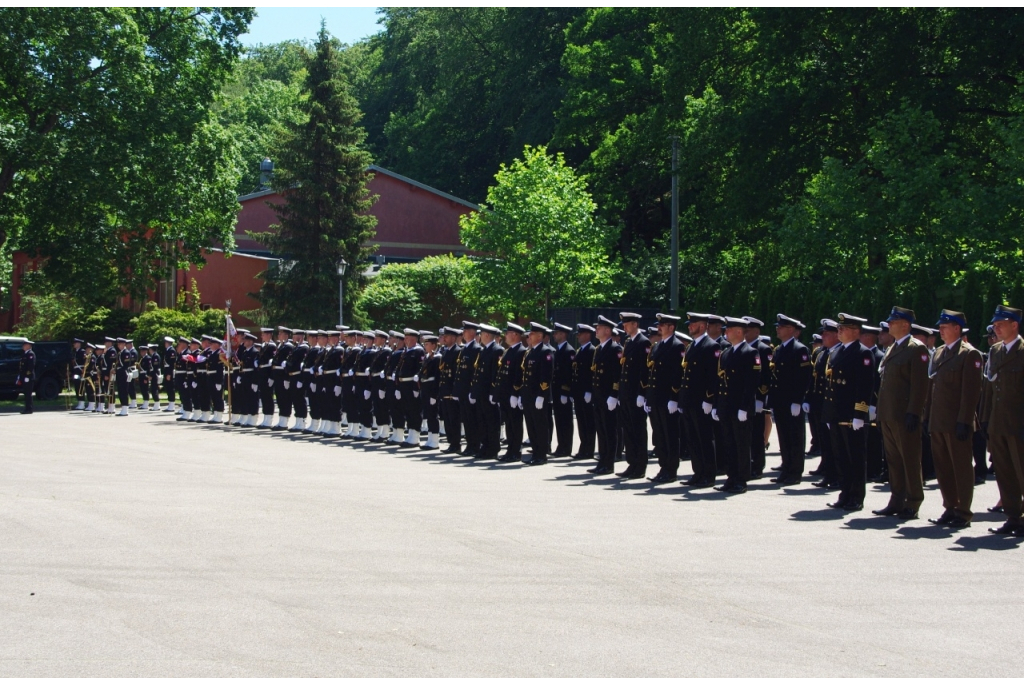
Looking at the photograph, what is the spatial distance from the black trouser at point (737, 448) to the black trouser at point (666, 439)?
2.25 ft

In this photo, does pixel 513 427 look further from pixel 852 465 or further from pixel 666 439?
pixel 852 465

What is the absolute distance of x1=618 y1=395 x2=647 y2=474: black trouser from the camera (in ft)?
50.1

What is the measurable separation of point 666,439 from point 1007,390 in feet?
16.1

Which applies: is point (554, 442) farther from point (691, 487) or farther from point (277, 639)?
point (277, 639)

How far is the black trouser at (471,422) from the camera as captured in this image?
18.8 meters

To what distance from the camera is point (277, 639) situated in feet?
23.1

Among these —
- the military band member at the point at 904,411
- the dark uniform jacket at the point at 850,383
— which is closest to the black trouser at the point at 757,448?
the dark uniform jacket at the point at 850,383

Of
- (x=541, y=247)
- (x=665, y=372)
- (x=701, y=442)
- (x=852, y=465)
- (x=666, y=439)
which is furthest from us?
(x=541, y=247)

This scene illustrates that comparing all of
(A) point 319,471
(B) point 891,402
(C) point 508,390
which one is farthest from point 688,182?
(B) point 891,402

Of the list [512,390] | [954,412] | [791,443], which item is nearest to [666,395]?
[791,443]

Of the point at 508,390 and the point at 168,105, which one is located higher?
the point at 168,105

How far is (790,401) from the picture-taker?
Result: 15.1 metres

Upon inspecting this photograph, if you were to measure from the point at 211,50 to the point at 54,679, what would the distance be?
118ft

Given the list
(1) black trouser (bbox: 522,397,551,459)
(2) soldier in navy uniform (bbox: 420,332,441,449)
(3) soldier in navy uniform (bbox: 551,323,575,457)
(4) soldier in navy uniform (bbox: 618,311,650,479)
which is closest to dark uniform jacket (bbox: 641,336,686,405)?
(4) soldier in navy uniform (bbox: 618,311,650,479)
